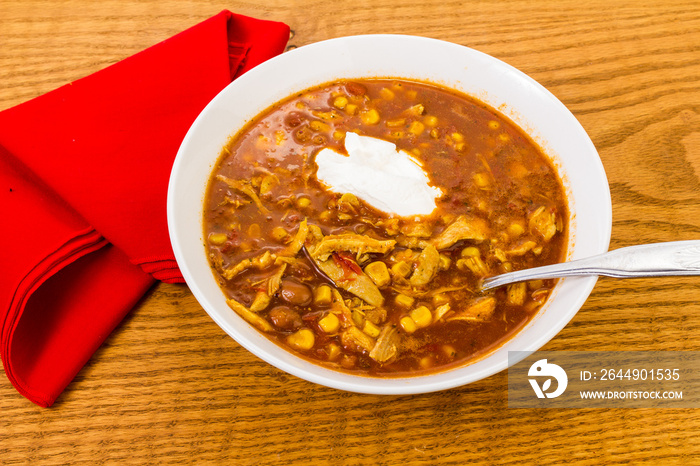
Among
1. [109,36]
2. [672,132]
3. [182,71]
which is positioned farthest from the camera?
[109,36]

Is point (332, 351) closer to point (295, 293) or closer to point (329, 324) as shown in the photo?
point (329, 324)

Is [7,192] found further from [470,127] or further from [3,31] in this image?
[470,127]

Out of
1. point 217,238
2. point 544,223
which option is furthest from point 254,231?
point 544,223

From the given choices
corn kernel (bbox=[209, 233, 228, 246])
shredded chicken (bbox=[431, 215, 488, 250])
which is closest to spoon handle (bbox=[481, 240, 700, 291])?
shredded chicken (bbox=[431, 215, 488, 250])

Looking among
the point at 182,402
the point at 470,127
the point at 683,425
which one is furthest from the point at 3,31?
the point at 683,425

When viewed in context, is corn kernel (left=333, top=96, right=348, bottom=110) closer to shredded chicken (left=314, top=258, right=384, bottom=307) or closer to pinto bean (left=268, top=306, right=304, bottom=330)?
shredded chicken (left=314, top=258, right=384, bottom=307)
